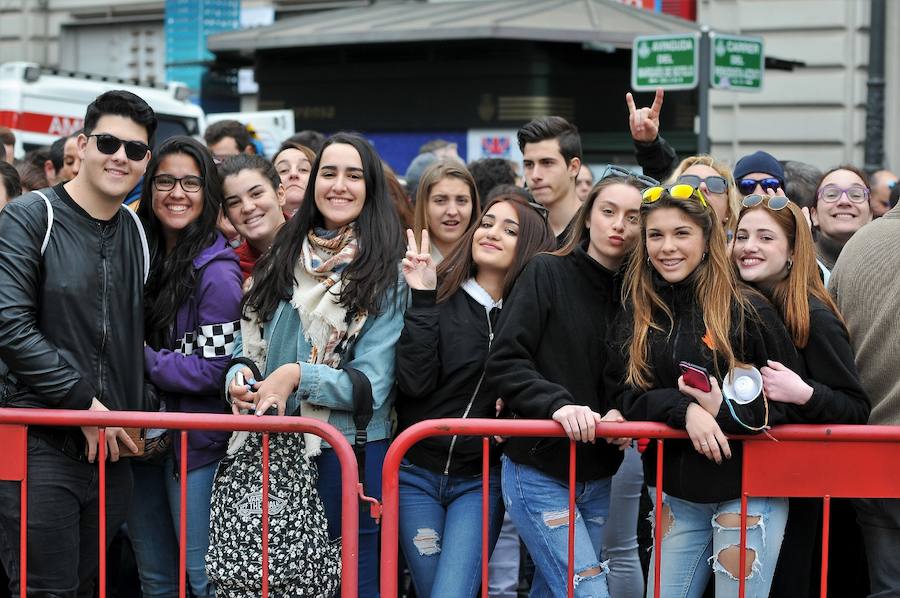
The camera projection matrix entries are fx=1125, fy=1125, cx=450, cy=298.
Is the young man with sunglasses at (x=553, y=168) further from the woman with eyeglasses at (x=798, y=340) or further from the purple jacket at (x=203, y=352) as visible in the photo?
the purple jacket at (x=203, y=352)

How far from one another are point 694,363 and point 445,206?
160 centimetres

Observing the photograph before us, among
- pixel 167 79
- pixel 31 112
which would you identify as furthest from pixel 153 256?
pixel 167 79

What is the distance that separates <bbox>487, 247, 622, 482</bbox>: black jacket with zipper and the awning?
893 centimetres

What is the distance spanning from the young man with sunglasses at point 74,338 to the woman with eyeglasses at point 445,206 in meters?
1.32

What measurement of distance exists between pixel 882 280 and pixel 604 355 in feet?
3.32

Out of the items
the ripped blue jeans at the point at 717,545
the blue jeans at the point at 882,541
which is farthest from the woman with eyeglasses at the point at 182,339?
the blue jeans at the point at 882,541

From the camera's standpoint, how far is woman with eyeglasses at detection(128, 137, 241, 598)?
4.14 metres

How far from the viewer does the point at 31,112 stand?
1045 centimetres

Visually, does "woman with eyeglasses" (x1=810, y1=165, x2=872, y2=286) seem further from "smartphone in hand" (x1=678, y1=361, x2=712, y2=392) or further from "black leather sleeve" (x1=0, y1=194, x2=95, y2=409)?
"black leather sleeve" (x1=0, y1=194, x2=95, y2=409)

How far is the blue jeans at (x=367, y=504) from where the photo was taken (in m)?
4.04

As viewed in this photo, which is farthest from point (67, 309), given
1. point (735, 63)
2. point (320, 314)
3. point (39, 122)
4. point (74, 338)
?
point (39, 122)

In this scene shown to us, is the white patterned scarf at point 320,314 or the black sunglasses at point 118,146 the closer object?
the black sunglasses at point 118,146

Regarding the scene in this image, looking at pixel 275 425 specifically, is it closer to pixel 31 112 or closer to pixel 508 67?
pixel 31 112

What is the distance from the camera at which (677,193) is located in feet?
12.2
